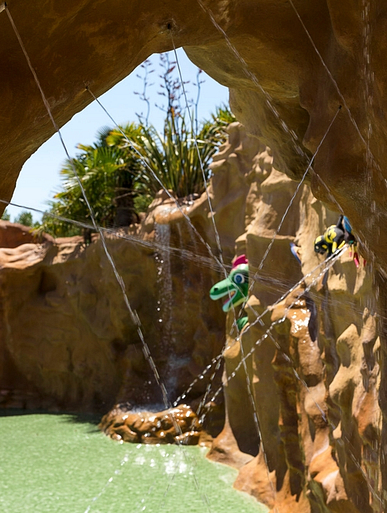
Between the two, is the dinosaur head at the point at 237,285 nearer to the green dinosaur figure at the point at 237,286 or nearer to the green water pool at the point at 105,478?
the green dinosaur figure at the point at 237,286

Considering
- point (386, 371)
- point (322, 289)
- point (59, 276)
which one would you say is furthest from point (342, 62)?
point (59, 276)

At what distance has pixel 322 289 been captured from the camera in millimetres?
5977

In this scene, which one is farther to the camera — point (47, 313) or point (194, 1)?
point (47, 313)

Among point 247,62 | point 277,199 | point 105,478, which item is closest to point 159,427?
point 105,478

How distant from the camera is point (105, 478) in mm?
7965

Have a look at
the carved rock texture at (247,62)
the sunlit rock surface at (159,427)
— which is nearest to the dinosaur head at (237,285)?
the sunlit rock surface at (159,427)

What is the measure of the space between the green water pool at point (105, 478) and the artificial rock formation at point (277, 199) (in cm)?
45

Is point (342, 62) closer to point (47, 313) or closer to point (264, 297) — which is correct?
point (264, 297)

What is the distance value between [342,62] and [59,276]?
1034 cm

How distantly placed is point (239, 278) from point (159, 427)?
107 inches

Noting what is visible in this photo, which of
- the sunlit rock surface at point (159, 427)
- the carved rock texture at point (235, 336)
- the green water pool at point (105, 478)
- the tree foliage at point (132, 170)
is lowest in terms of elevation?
the green water pool at point (105, 478)

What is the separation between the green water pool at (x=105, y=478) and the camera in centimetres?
698

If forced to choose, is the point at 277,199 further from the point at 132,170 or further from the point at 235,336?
the point at 132,170

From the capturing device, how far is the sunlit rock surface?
32.1ft
